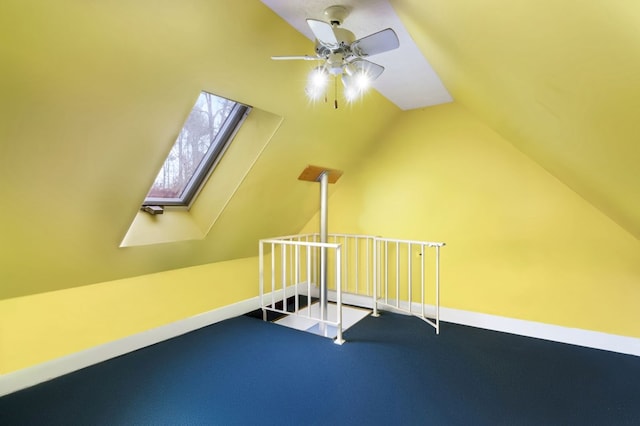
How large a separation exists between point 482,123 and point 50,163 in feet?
12.0

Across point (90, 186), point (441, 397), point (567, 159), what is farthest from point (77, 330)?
point (567, 159)

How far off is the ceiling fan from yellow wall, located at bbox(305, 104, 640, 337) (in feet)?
5.90

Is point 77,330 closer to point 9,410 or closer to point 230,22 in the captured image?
point 9,410

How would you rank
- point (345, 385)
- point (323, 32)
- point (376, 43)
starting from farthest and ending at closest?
point (345, 385) → point (376, 43) → point (323, 32)

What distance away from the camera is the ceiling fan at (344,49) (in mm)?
1713

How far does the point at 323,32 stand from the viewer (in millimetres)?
1666

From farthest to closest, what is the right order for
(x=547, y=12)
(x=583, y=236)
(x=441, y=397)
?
(x=583, y=236), (x=441, y=397), (x=547, y=12)

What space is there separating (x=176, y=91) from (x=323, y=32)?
3.06 feet

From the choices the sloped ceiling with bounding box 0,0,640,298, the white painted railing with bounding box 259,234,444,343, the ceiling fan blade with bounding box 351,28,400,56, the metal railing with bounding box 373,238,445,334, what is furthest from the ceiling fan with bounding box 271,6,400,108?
the metal railing with bounding box 373,238,445,334

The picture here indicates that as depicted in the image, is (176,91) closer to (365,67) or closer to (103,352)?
(365,67)

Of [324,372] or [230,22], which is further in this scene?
[324,372]

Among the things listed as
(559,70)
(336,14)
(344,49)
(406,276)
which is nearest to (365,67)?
(344,49)

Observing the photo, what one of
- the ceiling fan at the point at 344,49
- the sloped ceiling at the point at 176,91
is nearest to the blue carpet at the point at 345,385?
the sloped ceiling at the point at 176,91

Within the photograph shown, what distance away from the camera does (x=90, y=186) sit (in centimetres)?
193
